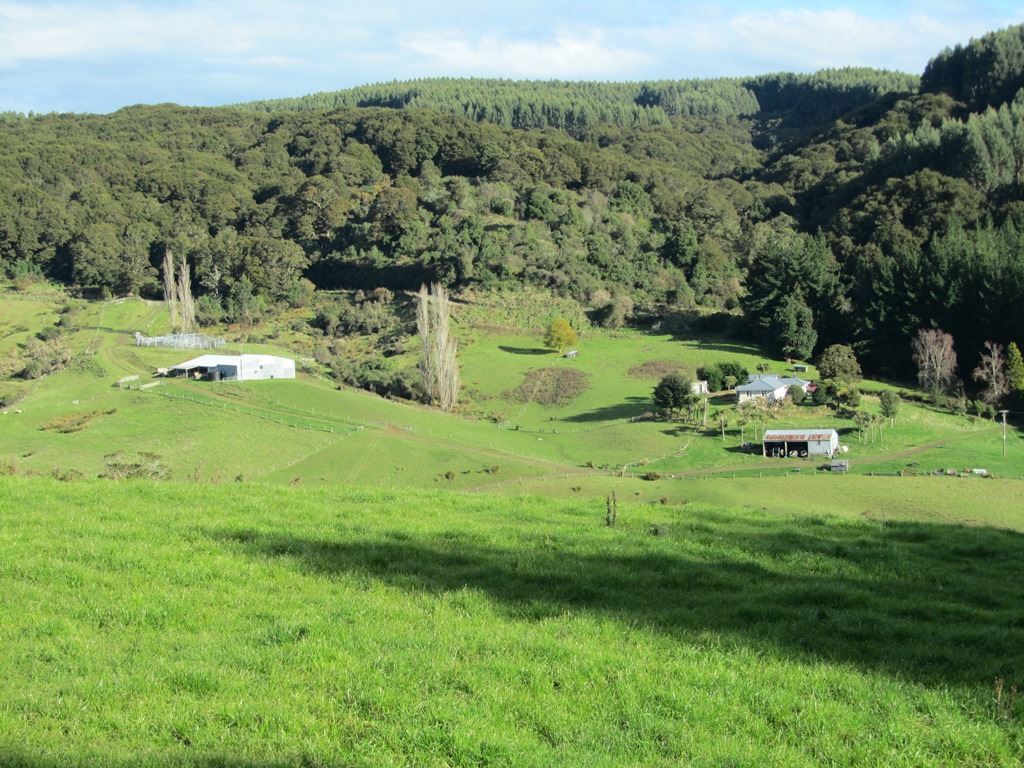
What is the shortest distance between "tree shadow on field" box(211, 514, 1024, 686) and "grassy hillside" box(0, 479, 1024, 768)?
39 millimetres

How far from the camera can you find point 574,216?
104688mm

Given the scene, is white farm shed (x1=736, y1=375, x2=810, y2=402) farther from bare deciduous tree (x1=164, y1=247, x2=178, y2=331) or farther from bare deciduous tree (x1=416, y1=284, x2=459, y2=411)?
bare deciduous tree (x1=164, y1=247, x2=178, y2=331)

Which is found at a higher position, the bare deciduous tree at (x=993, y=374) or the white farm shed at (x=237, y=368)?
the white farm shed at (x=237, y=368)

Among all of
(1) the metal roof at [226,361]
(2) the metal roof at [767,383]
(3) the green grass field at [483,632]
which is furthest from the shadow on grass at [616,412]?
(3) the green grass field at [483,632]

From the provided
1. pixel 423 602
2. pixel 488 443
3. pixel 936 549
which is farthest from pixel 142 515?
pixel 488 443

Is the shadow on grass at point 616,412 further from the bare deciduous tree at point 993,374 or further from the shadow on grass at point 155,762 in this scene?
the shadow on grass at point 155,762

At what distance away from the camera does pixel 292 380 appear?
195 feet

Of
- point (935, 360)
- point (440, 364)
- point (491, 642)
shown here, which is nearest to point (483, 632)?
point (491, 642)

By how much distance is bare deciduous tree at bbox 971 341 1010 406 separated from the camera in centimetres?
5666

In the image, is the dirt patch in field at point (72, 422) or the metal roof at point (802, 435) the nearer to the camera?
the dirt patch in field at point (72, 422)

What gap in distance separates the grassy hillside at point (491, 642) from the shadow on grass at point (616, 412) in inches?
1686

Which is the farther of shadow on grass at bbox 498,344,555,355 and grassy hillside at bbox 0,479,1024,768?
shadow on grass at bbox 498,344,555,355

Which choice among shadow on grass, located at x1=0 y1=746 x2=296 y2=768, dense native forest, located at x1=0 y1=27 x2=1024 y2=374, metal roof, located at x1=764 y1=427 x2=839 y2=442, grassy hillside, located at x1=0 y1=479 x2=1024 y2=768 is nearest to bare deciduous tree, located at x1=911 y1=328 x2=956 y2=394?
dense native forest, located at x1=0 y1=27 x2=1024 y2=374

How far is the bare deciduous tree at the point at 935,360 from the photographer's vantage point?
6088cm
